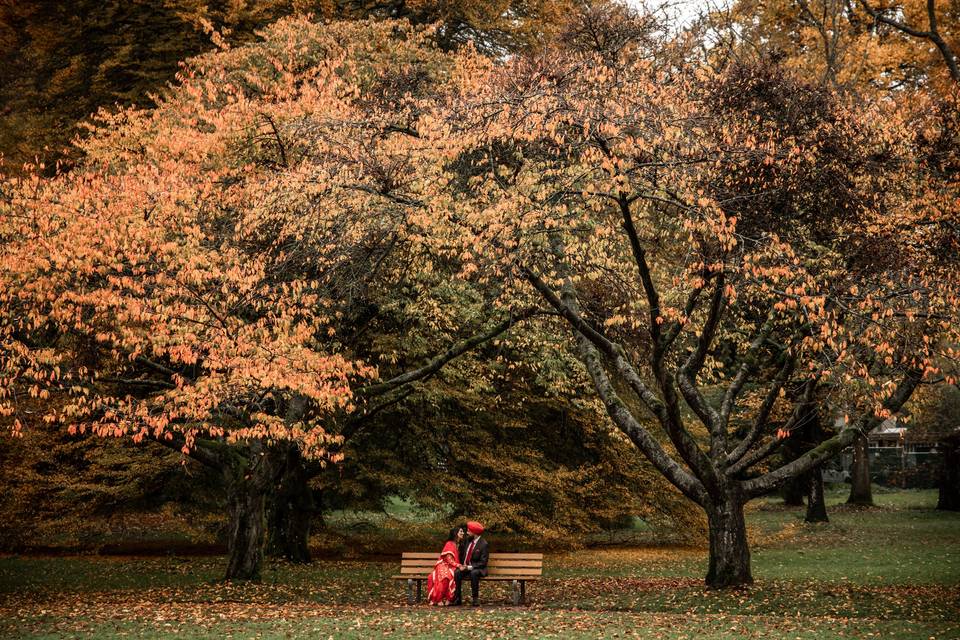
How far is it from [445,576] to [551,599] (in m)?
2.02

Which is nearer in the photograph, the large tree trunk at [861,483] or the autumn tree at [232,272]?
the autumn tree at [232,272]

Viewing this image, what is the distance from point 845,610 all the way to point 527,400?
11180 mm

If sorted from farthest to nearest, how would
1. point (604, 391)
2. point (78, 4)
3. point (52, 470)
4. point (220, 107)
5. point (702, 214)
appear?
1. point (78, 4)
2. point (52, 470)
3. point (220, 107)
4. point (604, 391)
5. point (702, 214)

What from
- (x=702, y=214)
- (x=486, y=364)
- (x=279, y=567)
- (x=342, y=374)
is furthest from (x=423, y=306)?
(x=702, y=214)

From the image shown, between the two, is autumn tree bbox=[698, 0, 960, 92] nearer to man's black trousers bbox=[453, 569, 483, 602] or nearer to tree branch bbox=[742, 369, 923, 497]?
tree branch bbox=[742, 369, 923, 497]

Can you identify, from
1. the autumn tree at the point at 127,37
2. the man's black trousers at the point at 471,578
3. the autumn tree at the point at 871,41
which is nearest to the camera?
the man's black trousers at the point at 471,578

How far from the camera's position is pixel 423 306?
1817cm

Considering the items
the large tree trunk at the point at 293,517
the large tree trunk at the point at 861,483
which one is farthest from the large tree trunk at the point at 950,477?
the large tree trunk at the point at 293,517

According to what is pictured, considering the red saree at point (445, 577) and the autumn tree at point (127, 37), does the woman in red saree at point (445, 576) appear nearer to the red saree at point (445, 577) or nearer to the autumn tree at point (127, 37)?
the red saree at point (445, 577)

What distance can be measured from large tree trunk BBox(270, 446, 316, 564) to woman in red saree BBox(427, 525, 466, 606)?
773 cm

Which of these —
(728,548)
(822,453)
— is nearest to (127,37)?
(728,548)

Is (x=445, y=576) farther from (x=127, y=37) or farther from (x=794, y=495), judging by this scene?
(x=794, y=495)

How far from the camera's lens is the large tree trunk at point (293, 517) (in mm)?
20203

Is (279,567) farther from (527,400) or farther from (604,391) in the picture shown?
(604,391)
